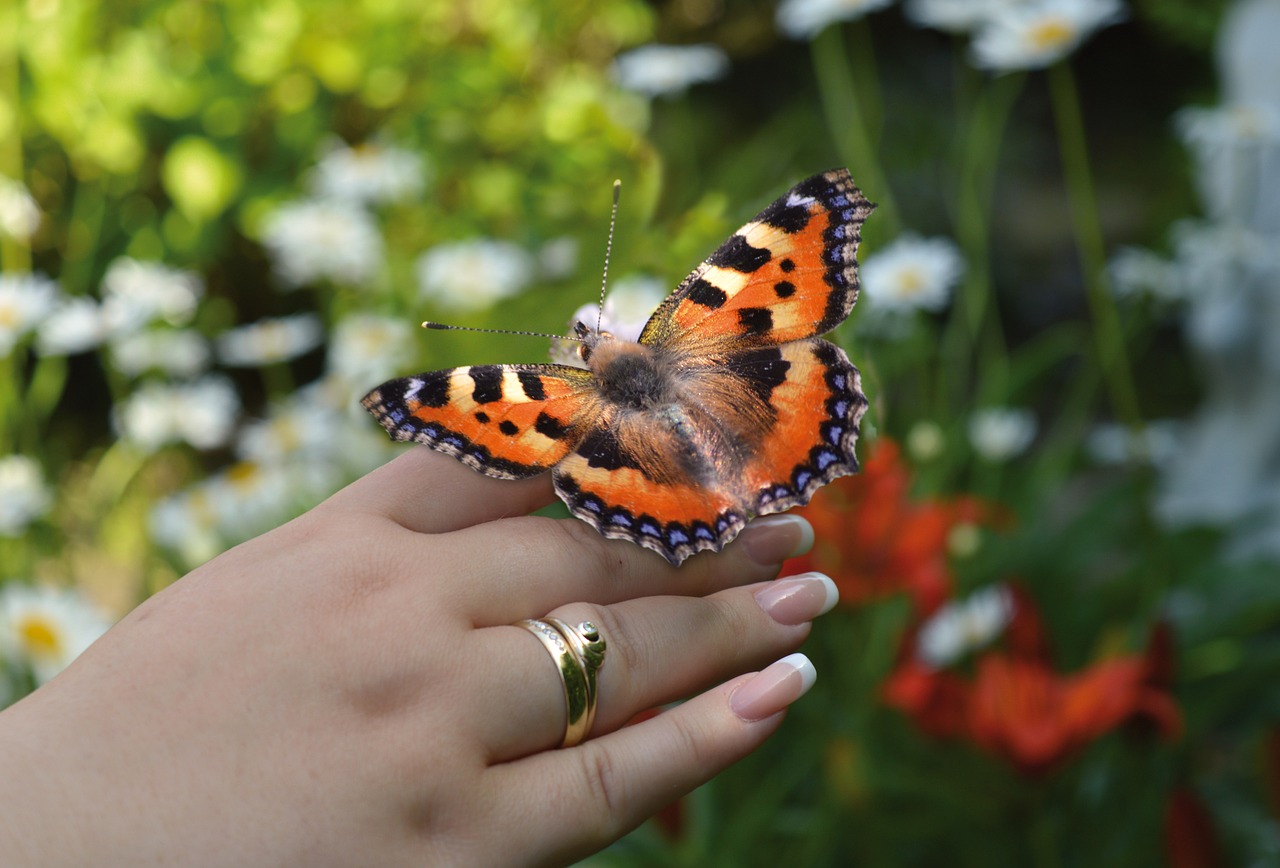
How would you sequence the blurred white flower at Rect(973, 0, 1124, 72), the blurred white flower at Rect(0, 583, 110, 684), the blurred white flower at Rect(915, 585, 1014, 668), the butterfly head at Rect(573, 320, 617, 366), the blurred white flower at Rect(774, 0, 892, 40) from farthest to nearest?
the blurred white flower at Rect(774, 0, 892, 40)
the blurred white flower at Rect(973, 0, 1124, 72)
the blurred white flower at Rect(0, 583, 110, 684)
the blurred white flower at Rect(915, 585, 1014, 668)
the butterfly head at Rect(573, 320, 617, 366)

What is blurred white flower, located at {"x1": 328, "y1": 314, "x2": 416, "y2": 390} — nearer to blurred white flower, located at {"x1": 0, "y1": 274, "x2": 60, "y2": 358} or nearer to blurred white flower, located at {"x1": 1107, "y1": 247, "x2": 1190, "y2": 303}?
blurred white flower, located at {"x1": 0, "y1": 274, "x2": 60, "y2": 358}

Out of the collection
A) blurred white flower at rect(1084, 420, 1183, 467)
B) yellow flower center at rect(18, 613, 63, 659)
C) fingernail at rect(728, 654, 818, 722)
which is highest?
yellow flower center at rect(18, 613, 63, 659)

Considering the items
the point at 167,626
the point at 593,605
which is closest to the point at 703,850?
the point at 593,605

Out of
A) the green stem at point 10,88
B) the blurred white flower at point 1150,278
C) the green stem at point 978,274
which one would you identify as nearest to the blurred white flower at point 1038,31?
the green stem at point 978,274

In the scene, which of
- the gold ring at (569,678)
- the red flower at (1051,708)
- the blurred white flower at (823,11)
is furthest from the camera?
the blurred white flower at (823,11)

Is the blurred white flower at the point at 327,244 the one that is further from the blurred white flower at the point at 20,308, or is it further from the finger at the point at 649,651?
the finger at the point at 649,651

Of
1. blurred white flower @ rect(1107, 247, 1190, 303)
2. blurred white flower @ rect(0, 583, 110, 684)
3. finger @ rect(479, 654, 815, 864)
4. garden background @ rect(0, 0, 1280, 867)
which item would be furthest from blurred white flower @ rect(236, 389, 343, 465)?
blurred white flower @ rect(1107, 247, 1190, 303)

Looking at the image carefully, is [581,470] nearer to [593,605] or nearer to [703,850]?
[593,605]
